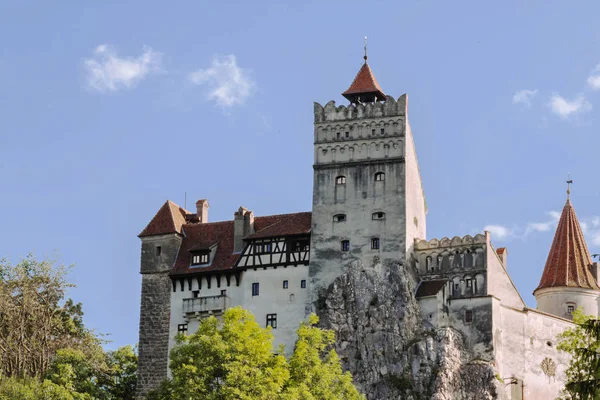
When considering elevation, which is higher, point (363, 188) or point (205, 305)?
point (363, 188)

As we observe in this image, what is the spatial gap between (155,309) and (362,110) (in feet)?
61.3

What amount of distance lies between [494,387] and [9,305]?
99.0 feet

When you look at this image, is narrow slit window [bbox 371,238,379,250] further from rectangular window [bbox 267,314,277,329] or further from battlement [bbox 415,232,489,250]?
rectangular window [bbox 267,314,277,329]

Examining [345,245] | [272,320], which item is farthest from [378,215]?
[272,320]

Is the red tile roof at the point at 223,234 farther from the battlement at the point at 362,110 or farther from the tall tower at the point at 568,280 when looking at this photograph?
the tall tower at the point at 568,280

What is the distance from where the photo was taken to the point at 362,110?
281ft

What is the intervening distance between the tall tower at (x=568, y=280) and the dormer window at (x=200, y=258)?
74.3 feet

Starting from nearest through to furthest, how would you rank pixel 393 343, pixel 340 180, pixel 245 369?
1. pixel 245 369
2. pixel 393 343
3. pixel 340 180

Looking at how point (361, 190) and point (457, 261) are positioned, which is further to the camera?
point (361, 190)

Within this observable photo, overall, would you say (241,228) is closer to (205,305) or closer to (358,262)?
(205,305)

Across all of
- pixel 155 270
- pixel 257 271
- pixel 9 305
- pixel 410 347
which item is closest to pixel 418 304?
pixel 410 347

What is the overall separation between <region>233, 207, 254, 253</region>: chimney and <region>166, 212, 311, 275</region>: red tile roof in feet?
1.25

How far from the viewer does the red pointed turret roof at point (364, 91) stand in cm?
8769

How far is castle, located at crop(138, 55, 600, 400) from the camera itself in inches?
3169
